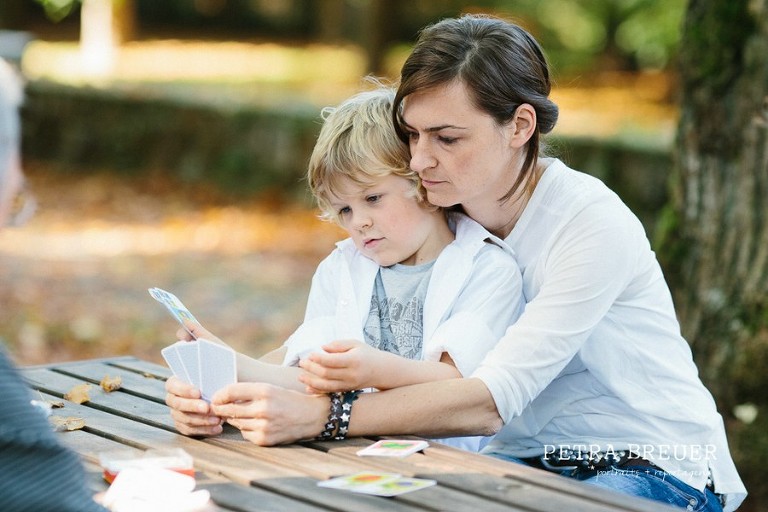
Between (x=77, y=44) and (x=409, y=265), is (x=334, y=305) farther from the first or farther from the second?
(x=77, y=44)

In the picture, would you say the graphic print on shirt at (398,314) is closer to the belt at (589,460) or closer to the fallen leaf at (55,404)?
the belt at (589,460)

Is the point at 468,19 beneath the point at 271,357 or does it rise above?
above

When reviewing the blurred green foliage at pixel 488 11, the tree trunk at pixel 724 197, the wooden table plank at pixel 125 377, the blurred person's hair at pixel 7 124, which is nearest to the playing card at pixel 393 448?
the wooden table plank at pixel 125 377

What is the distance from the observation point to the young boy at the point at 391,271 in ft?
9.91

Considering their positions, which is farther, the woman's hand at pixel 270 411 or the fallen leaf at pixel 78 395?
the fallen leaf at pixel 78 395

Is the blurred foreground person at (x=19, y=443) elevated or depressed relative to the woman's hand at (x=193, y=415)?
elevated

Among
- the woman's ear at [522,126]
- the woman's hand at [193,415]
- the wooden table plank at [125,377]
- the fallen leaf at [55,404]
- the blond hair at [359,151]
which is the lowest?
the wooden table plank at [125,377]

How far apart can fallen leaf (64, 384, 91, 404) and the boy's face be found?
83 centimetres

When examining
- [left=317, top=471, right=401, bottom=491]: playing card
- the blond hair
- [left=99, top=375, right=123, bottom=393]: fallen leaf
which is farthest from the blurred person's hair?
[left=99, top=375, right=123, bottom=393]: fallen leaf

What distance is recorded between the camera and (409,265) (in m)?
3.25

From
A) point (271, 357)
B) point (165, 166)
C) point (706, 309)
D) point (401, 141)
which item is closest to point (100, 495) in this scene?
point (271, 357)

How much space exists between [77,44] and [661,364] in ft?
61.1

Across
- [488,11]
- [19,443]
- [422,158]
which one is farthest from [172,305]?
[488,11]

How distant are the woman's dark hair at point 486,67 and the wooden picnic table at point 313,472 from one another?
905 millimetres
